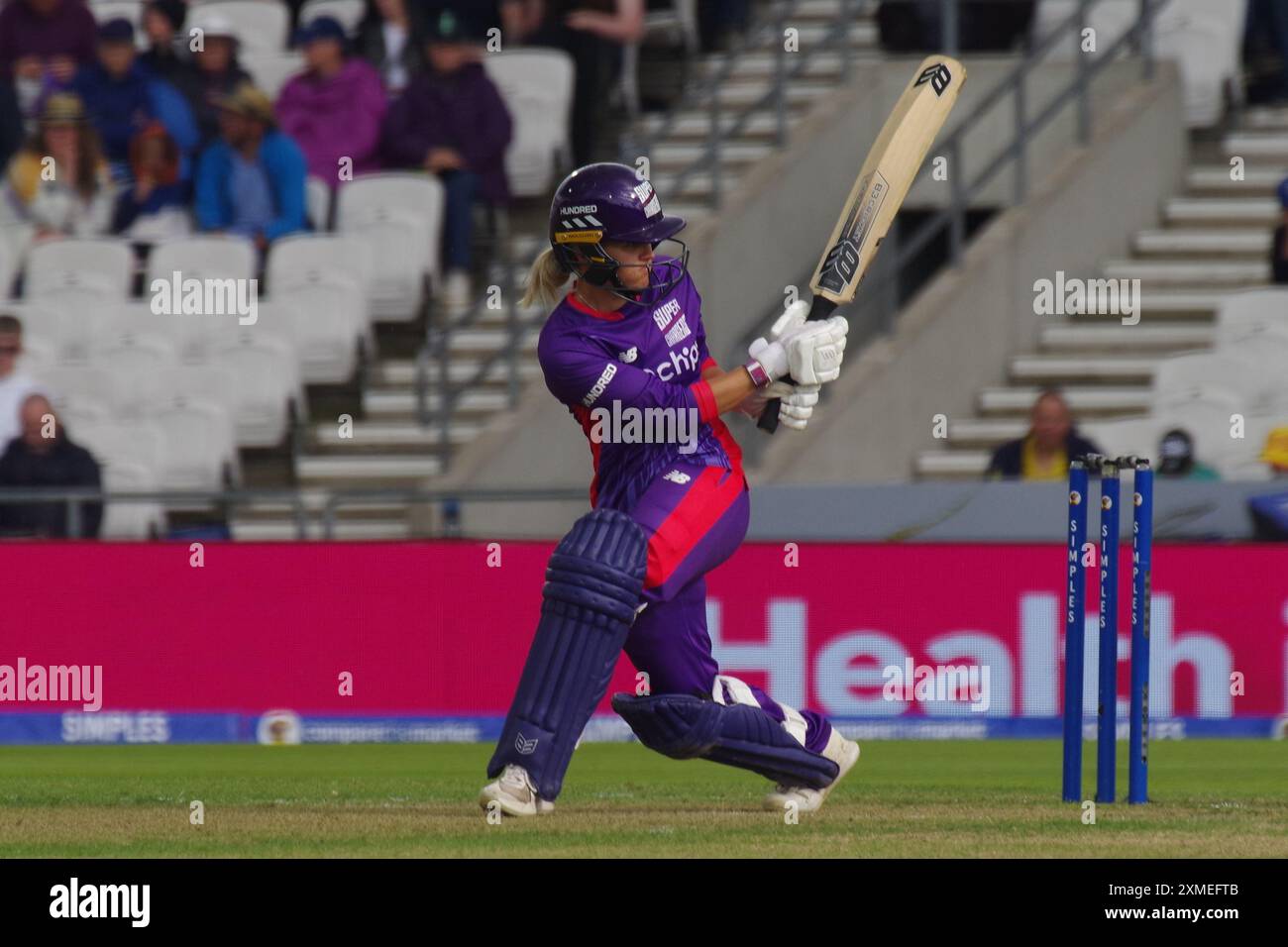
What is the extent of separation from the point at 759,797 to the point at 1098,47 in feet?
30.5

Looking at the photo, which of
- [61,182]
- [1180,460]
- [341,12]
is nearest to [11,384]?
[61,182]

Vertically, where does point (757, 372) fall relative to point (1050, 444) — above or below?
above

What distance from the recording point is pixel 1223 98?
52.5 ft

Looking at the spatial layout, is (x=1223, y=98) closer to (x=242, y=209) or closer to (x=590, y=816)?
(x=242, y=209)

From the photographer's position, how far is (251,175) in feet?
48.8

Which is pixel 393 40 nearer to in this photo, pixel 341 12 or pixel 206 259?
pixel 341 12

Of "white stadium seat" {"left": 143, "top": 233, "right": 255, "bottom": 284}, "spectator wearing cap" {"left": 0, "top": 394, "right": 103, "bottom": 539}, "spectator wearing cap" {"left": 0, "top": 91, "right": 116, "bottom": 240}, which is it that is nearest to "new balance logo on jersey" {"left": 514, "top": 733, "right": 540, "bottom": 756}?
"spectator wearing cap" {"left": 0, "top": 394, "right": 103, "bottom": 539}

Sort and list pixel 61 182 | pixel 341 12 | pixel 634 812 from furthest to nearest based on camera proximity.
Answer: pixel 341 12, pixel 61 182, pixel 634 812

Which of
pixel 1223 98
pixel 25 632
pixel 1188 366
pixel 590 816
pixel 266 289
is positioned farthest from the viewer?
pixel 1223 98

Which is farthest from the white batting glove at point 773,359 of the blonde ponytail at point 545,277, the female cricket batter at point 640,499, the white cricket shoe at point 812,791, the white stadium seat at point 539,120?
the white stadium seat at point 539,120

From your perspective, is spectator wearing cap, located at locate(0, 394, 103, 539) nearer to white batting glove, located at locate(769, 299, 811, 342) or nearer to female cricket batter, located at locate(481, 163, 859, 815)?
female cricket batter, located at locate(481, 163, 859, 815)

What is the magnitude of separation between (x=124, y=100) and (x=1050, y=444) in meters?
6.45

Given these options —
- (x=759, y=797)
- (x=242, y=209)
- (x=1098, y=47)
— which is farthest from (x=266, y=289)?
(x=759, y=797)

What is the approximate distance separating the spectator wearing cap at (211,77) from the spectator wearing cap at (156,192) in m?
0.27
